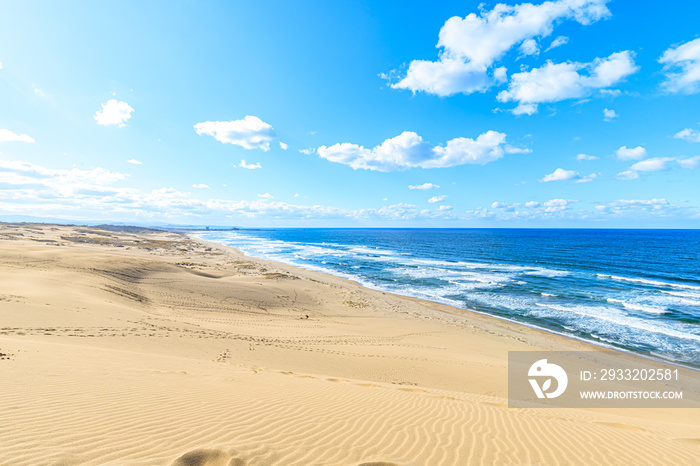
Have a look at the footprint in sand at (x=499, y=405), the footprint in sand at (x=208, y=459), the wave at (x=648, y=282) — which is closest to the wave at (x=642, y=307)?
the wave at (x=648, y=282)

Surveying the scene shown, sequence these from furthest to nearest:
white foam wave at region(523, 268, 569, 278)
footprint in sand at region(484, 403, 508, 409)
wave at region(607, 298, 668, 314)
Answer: white foam wave at region(523, 268, 569, 278)
wave at region(607, 298, 668, 314)
footprint in sand at region(484, 403, 508, 409)

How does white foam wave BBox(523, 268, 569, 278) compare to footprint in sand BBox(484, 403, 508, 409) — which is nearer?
footprint in sand BBox(484, 403, 508, 409)

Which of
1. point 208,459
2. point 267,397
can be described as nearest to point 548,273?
point 267,397

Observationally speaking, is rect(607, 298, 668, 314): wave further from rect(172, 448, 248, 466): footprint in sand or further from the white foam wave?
rect(172, 448, 248, 466): footprint in sand

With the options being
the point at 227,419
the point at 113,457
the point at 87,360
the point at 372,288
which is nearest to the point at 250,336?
the point at 87,360

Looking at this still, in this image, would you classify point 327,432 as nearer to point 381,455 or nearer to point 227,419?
point 381,455

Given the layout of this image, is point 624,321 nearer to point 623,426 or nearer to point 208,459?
point 623,426

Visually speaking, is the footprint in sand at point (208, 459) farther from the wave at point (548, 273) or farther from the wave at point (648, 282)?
the wave at point (648, 282)

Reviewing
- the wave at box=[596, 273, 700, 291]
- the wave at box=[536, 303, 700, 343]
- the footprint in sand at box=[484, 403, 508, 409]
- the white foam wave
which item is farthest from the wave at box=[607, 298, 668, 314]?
the footprint in sand at box=[484, 403, 508, 409]

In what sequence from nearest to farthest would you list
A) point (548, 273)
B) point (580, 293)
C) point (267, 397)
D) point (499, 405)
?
point (267, 397)
point (499, 405)
point (580, 293)
point (548, 273)
